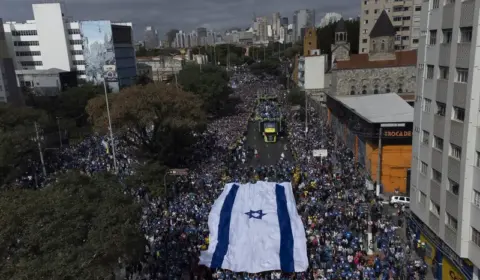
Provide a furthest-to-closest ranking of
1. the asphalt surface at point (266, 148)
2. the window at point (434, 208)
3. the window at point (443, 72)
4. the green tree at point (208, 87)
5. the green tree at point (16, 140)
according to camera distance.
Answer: the green tree at point (208, 87) → the asphalt surface at point (266, 148) → the green tree at point (16, 140) → the window at point (434, 208) → the window at point (443, 72)

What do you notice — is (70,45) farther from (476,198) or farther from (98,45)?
(476,198)

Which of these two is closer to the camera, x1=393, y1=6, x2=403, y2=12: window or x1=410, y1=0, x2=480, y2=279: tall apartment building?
x1=410, y1=0, x2=480, y2=279: tall apartment building

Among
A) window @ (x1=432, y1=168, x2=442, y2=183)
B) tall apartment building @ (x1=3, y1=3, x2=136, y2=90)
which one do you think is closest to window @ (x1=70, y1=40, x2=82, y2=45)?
tall apartment building @ (x1=3, y1=3, x2=136, y2=90)

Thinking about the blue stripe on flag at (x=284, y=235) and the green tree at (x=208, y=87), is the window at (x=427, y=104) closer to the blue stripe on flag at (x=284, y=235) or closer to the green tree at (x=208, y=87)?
the blue stripe on flag at (x=284, y=235)

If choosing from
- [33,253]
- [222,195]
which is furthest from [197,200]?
[33,253]

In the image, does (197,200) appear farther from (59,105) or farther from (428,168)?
(59,105)

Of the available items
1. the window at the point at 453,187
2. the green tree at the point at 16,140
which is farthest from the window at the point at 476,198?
the green tree at the point at 16,140

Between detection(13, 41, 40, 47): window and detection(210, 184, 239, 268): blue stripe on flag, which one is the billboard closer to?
detection(13, 41, 40, 47): window
